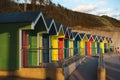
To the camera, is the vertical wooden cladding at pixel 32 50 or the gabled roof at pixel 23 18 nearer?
the gabled roof at pixel 23 18

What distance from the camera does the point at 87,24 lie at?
120 meters

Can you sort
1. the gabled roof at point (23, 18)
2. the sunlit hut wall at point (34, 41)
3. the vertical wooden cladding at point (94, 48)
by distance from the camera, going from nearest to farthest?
the gabled roof at point (23, 18), the sunlit hut wall at point (34, 41), the vertical wooden cladding at point (94, 48)

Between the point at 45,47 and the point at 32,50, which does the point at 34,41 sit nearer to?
the point at 32,50

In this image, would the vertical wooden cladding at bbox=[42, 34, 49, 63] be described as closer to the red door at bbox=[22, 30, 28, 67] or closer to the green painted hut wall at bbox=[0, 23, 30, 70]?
the red door at bbox=[22, 30, 28, 67]

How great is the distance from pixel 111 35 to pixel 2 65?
4754 cm

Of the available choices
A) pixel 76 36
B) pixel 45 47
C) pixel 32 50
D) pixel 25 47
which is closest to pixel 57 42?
pixel 45 47

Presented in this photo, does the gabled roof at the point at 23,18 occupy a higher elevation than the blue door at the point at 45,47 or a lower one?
higher

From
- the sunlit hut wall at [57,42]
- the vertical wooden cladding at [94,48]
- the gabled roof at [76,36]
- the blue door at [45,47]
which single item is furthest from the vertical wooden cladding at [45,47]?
the vertical wooden cladding at [94,48]

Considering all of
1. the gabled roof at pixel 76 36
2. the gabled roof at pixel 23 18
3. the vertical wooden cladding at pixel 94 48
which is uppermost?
the gabled roof at pixel 23 18

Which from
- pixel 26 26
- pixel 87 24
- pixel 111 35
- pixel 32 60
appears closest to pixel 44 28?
pixel 32 60

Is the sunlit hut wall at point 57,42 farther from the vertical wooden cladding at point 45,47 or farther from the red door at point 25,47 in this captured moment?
the red door at point 25,47

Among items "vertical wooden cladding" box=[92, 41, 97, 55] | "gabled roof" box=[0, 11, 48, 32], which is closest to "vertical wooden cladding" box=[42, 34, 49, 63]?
"gabled roof" box=[0, 11, 48, 32]

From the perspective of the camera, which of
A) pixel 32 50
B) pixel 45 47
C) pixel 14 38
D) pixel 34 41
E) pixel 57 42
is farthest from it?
pixel 57 42

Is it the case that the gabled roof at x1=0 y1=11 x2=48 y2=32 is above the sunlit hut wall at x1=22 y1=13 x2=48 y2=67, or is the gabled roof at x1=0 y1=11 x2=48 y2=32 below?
above
